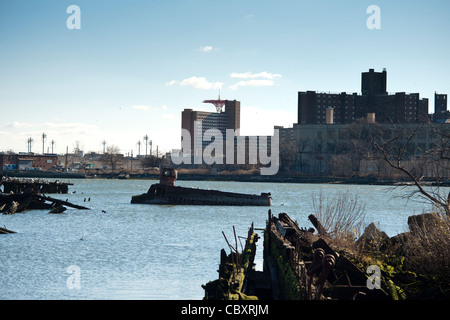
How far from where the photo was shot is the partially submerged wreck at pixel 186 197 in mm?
81625

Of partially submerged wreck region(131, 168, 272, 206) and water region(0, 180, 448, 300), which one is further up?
partially submerged wreck region(131, 168, 272, 206)

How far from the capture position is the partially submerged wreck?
8162cm

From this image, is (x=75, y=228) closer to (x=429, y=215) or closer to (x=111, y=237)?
(x=111, y=237)

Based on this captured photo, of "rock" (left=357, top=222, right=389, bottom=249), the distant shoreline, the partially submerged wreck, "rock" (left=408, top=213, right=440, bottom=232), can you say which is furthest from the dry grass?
the distant shoreline

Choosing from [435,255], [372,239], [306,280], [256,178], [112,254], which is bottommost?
[112,254]

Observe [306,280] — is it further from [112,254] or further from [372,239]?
[112,254]

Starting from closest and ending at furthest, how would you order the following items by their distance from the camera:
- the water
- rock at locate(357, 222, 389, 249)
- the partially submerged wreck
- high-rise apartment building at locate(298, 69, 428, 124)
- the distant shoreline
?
1. rock at locate(357, 222, 389, 249)
2. the water
3. the partially submerged wreck
4. the distant shoreline
5. high-rise apartment building at locate(298, 69, 428, 124)

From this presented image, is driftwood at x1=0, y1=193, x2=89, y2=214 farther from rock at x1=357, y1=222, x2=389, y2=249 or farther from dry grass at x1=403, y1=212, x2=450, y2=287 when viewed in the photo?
dry grass at x1=403, y1=212, x2=450, y2=287

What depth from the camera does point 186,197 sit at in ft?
273

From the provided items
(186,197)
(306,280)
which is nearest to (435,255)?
(306,280)

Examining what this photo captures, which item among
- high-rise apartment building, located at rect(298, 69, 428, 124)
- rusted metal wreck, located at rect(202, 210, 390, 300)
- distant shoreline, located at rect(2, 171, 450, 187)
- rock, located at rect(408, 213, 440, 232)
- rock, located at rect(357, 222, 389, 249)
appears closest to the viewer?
rusted metal wreck, located at rect(202, 210, 390, 300)

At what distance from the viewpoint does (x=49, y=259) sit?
3347 centimetres
